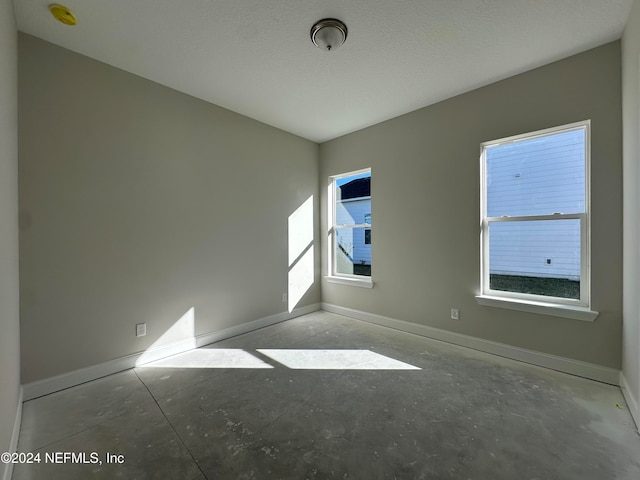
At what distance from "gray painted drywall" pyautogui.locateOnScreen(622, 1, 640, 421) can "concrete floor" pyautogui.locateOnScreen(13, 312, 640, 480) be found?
15.3 inches

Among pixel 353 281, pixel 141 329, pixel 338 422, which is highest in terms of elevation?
pixel 353 281

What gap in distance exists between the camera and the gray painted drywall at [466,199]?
7.34ft

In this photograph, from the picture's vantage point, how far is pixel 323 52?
232cm

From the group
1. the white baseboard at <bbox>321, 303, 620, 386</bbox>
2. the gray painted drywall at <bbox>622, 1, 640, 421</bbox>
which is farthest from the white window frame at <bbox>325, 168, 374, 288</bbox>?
the gray painted drywall at <bbox>622, 1, 640, 421</bbox>

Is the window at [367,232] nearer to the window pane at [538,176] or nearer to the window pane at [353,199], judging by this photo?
the window pane at [353,199]

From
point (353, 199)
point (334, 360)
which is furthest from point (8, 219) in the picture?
point (353, 199)

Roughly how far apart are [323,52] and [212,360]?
307 centimetres

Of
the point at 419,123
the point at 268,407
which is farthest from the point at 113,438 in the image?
the point at 419,123

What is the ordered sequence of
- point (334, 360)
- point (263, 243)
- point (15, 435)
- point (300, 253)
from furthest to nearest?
point (300, 253) < point (263, 243) < point (334, 360) < point (15, 435)

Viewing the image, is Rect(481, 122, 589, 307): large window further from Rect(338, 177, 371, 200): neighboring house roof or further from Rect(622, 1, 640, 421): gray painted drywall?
Rect(338, 177, 371, 200): neighboring house roof

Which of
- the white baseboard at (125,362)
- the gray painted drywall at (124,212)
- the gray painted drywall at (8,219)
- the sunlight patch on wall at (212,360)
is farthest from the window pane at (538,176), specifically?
the gray painted drywall at (8,219)

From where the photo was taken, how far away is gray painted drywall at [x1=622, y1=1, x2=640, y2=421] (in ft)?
5.79

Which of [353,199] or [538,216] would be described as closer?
[538,216]

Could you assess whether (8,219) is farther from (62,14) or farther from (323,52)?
(323,52)
